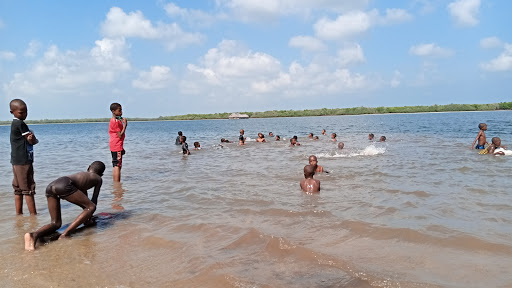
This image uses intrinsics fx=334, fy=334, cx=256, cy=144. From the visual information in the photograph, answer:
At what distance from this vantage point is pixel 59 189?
216 inches

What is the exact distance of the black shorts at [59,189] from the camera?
5473mm

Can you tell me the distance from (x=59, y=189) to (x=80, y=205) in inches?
21.3

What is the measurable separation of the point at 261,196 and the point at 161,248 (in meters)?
3.63

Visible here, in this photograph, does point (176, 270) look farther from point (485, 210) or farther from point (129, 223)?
point (485, 210)

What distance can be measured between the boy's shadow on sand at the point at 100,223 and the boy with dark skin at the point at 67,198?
73 millimetres

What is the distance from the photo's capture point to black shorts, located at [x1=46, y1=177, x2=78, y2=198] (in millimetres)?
5473

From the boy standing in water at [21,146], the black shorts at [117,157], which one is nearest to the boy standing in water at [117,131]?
the black shorts at [117,157]

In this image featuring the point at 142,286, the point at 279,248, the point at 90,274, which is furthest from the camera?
the point at 279,248

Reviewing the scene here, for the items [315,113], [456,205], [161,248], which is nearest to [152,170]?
[161,248]

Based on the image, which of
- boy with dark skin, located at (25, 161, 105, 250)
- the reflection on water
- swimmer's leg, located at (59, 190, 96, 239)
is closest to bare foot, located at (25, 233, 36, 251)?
boy with dark skin, located at (25, 161, 105, 250)

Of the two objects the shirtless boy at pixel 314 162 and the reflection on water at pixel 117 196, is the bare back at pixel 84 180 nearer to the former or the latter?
the reflection on water at pixel 117 196

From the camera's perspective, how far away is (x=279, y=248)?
5.05 metres

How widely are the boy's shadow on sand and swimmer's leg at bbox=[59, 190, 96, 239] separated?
0.14 m

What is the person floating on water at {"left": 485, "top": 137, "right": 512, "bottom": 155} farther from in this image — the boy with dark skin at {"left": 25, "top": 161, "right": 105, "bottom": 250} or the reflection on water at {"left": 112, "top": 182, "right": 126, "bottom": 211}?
the boy with dark skin at {"left": 25, "top": 161, "right": 105, "bottom": 250}
